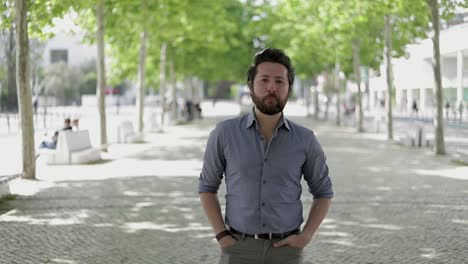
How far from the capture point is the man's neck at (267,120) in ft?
10.4

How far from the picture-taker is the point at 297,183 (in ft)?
A: 10.4

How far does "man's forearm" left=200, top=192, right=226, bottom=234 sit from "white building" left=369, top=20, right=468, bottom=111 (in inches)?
1797

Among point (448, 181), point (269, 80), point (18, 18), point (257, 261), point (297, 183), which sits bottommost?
point (448, 181)

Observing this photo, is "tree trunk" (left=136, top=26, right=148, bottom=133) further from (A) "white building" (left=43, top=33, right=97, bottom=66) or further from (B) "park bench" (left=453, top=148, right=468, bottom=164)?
(A) "white building" (left=43, top=33, right=97, bottom=66)

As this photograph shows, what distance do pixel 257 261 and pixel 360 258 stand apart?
162 inches

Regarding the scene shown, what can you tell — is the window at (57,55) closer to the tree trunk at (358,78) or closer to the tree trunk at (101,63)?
the tree trunk at (358,78)

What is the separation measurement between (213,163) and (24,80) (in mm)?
10921

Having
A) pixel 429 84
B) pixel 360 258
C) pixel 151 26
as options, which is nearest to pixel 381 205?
pixel 360 258

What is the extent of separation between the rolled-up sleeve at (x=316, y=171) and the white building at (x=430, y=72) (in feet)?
149

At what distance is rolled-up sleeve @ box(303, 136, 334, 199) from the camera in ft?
10.5

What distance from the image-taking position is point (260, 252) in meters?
3.11

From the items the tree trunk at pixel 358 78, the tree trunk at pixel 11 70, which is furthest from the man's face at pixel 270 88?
the tree trunk at pixel 358 78

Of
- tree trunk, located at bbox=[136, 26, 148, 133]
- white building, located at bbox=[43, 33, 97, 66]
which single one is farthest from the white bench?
white building, located at bbox=[43, 33, 97, 66]

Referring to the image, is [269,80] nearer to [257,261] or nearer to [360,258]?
[257,261]
